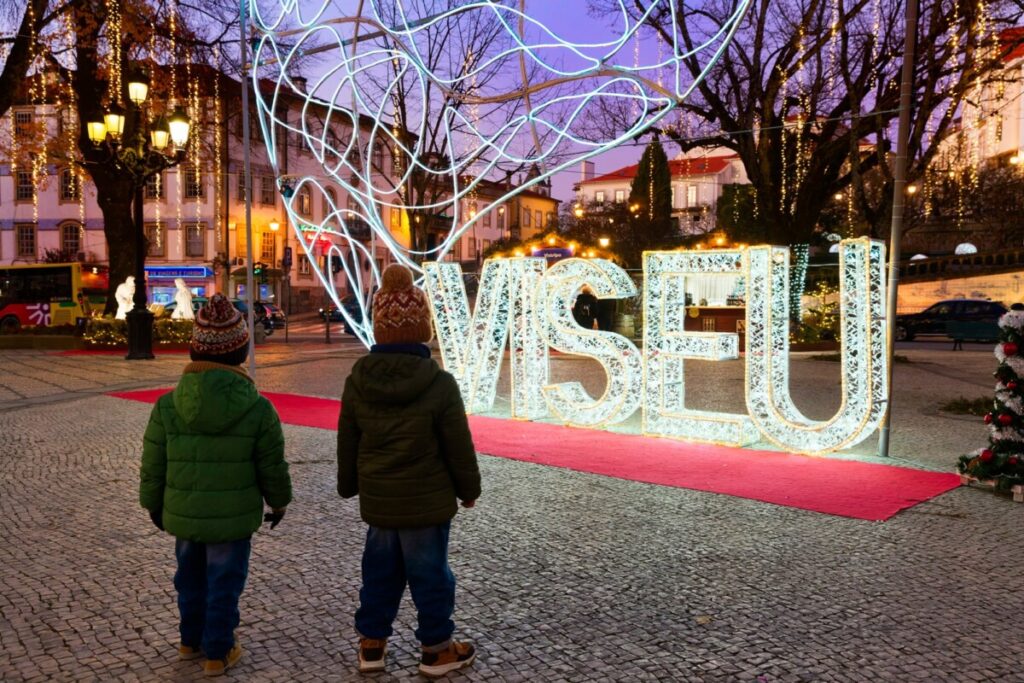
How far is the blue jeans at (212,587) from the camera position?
128 inches

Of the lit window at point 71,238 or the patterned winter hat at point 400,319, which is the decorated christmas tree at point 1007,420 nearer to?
the patterned winter hat at point 400,319

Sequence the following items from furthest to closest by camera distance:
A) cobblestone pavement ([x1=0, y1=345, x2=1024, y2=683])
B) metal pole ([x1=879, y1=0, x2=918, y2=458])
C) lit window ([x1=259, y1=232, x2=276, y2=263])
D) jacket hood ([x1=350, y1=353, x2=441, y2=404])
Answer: lit window ([x1=259, y1=232, x2=276, y2=263]), metal pole ([x1=879, y1=0, x2=918, y2=458]), cobblestone pavement ([x1=0, y1=345, x2=1024, y2=683]), jacket hood ([x1=350, y1=353, x2=441, y2=404])

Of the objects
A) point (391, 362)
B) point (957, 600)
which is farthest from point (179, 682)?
point (957, 600)

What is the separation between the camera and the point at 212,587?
3.24 metres

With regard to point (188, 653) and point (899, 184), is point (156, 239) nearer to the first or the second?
point (899, 184)

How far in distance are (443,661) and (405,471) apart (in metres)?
0.83

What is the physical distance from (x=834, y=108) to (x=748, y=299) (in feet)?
50.8

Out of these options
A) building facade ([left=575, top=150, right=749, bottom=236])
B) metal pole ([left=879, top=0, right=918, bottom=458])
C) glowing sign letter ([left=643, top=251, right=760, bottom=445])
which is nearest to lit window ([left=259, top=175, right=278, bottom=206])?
building facade ([left=575, top=150, right=749, bottom=236])

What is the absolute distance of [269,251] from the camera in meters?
43.4

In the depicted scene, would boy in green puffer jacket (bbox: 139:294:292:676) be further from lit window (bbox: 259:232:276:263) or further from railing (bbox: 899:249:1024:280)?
lit window (bbox: 259:232:276:263)

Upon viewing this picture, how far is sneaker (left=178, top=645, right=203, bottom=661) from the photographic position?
3457mm

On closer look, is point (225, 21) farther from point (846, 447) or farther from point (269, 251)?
point (269, 251)

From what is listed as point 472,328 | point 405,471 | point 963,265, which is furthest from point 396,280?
point 963,265

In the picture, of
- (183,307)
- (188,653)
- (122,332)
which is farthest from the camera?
(183,307)
